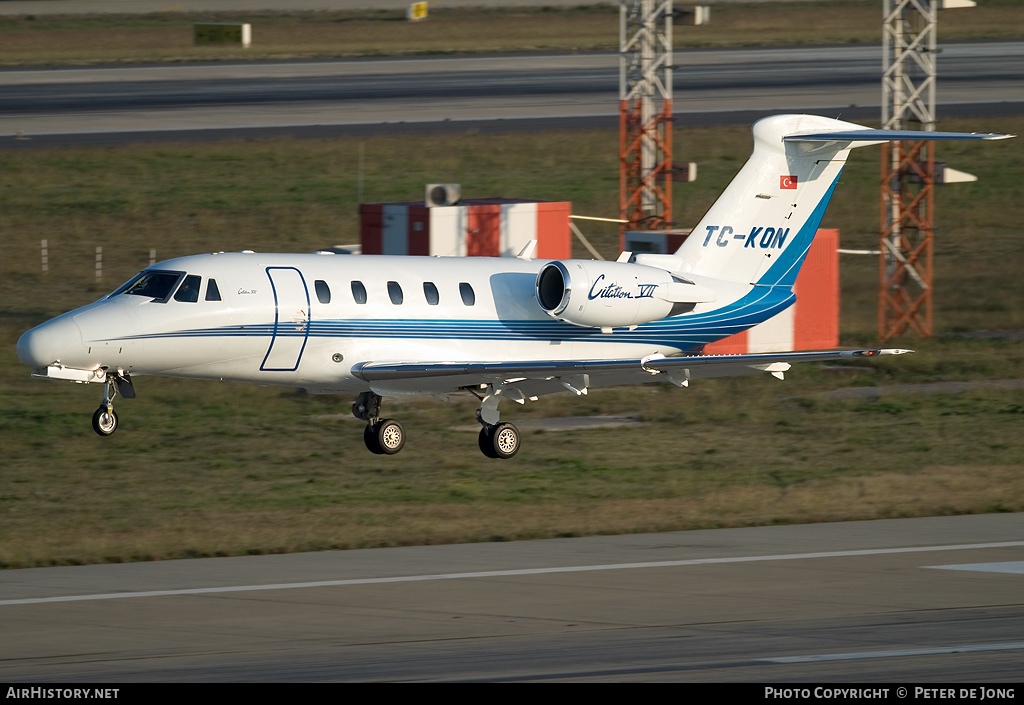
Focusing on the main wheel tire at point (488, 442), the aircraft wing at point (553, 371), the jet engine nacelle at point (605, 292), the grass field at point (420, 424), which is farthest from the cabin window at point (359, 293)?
the main wheel tire at point (488, 442)

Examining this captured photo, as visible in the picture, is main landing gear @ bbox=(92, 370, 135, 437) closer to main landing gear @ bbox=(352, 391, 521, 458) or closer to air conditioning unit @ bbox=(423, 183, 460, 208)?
main landing gear @ bbox=(352, 391, 521, 458)

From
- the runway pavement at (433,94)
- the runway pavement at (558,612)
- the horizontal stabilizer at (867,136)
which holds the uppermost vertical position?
the runway pavement at (433,94)

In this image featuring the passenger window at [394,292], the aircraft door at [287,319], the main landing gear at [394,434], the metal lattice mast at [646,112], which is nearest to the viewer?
the aircraft door at [287,319]

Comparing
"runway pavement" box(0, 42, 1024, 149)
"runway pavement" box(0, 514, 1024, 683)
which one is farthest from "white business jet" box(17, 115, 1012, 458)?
"runway pavement" box(0, 42, 1024, 149)

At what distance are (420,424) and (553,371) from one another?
6606 millimetres

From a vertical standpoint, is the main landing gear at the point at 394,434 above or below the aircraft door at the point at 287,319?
below

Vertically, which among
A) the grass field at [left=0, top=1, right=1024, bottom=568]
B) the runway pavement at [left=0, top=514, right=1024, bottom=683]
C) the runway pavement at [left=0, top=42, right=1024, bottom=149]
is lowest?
the runway pavement at [left=0, top=514, right=1024, bottom=683]

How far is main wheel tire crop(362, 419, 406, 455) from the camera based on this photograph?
85.6 feet

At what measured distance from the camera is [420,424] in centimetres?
3022

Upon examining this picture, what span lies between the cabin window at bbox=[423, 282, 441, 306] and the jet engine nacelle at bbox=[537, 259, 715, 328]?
1.64m

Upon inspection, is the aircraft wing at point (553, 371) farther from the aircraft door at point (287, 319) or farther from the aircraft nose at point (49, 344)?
the aircraft nose at point (49, 344)

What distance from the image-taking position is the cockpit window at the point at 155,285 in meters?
23.5

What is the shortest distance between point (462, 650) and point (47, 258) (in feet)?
109

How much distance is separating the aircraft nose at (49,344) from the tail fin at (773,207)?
9997 mm
